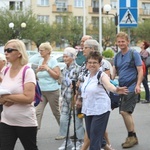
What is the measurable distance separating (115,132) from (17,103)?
433 centimetres

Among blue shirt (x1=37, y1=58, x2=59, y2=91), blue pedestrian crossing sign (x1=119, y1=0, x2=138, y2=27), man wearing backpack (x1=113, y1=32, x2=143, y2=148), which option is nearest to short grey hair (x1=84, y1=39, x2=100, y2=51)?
man wearing backpack (x1=113, y1=32, x2=143, y2=148)

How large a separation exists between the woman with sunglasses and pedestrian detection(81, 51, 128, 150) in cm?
99

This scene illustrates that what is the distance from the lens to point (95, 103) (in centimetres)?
600

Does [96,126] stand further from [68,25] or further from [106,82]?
[68,25]

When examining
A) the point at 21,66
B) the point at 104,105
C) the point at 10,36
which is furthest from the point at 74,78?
the point at 10,36

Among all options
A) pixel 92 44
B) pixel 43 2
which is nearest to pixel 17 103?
pixel 92 44

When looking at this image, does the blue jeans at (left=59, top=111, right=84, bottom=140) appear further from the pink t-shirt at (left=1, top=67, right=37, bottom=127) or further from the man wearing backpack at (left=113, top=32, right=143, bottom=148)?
the pink t-shirt at (left=1, top=67, right=37, bottom=127)

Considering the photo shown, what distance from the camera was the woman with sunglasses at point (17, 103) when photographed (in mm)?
5086

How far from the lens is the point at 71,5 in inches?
3105

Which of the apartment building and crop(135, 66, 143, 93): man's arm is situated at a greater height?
the apartment building

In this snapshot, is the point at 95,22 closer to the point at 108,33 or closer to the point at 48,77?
the point at 108,33

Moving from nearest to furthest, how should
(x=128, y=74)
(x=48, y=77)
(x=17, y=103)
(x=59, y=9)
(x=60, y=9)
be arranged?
(x=17, y=103) < (x=128, y=74) < (x=48, y=77) < (x=60, y=9) < (x=59, y=9)

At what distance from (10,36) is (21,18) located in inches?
106

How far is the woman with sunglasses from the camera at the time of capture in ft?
16.7
